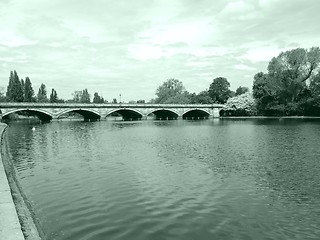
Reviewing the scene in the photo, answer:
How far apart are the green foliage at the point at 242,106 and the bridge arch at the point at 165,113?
20.5m

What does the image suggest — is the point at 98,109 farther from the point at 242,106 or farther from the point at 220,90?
the point at 220,90

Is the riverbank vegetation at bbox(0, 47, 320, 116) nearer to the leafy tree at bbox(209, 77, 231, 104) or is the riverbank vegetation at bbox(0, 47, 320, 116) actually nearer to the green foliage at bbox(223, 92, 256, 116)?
the green foliage at bbox(223, 92, 256, 116)

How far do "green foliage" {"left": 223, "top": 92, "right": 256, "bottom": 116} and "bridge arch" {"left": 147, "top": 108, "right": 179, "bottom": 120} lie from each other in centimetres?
2052

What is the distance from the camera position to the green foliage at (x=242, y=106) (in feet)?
407

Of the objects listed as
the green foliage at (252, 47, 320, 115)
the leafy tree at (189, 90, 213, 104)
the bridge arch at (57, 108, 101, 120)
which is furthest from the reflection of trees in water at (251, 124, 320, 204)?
the leafy tree at (189, 90, 213, 104)

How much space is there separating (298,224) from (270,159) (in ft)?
48.0

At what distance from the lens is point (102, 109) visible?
113 m

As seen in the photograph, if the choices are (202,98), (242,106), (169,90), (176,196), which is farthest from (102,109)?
(176,196)

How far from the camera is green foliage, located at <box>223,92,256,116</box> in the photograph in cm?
12412

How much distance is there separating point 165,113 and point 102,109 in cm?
3275

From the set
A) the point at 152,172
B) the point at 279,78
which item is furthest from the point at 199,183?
the point at 279,78

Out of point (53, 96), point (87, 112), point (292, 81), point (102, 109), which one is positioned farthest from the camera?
point (53, 96)

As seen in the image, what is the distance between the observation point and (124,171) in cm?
2233

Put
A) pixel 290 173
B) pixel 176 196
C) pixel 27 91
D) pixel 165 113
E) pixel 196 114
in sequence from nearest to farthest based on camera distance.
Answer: pixel 176 196 → pixel 290 173 → pixel 27 91 → pixel 165 113 → pixel 196 114
